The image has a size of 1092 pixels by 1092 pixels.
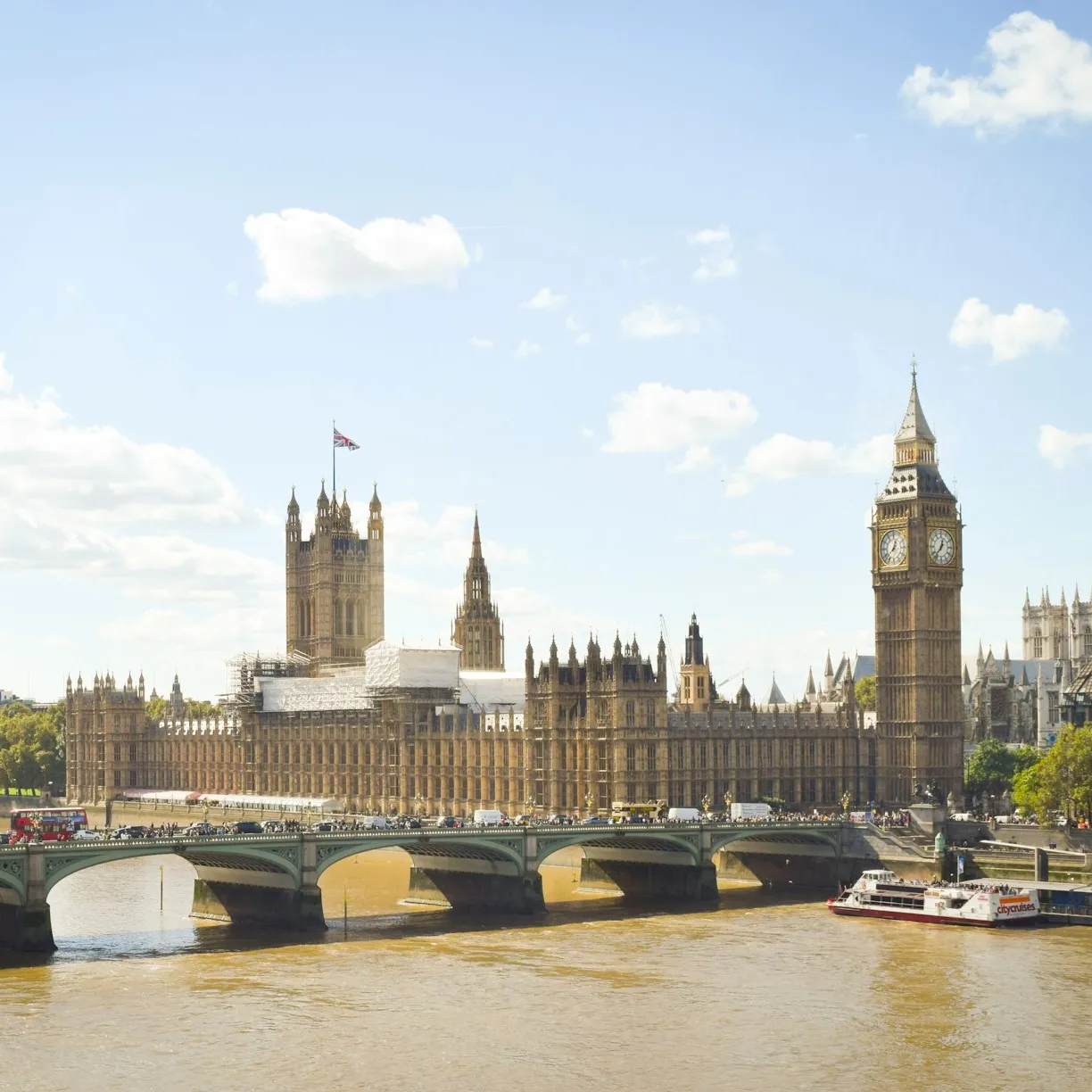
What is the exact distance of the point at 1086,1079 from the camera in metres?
64.5

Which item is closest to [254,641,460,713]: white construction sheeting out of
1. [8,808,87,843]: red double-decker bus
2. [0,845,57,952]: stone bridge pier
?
[8,808,87,843]: red double-decker bus

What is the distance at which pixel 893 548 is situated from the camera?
152 metres

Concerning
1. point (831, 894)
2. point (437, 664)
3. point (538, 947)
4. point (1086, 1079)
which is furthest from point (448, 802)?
point (1086, 1079)

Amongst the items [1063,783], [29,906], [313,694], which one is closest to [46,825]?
[29,906]

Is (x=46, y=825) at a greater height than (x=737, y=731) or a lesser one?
lesser

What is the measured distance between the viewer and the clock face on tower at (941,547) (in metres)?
151

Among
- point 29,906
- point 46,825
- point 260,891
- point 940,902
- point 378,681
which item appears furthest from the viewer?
point 378,681

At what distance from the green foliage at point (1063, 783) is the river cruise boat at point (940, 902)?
18387 millimetres

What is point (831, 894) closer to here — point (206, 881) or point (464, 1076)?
point (206, 881)

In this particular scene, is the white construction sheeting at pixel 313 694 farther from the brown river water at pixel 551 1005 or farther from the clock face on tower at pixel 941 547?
the brown river water at pixel 551 1005

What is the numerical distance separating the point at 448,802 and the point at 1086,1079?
10038 cm

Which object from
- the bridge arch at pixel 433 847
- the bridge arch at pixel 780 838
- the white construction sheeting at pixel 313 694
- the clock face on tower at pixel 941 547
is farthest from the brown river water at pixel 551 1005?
the white construction sheeting at pixel 313 694

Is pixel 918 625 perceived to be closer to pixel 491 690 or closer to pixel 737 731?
pixel 737 731

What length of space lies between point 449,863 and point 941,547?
58.9 metres
